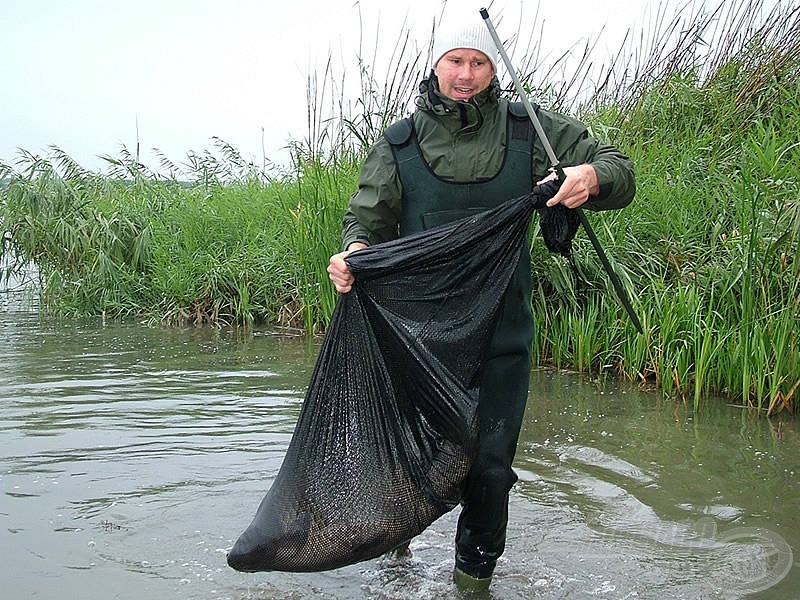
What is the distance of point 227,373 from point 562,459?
9.35 ft

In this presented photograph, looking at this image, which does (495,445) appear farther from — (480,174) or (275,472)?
(275,472)

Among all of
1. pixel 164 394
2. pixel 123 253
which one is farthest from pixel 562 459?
pixel 123 253

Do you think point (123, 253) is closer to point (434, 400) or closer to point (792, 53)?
point (792, 53)

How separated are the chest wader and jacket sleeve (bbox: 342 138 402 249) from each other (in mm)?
31

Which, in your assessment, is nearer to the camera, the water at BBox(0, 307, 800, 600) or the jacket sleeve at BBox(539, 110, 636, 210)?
the jacket sleeve at BBox(539, 110, 636, 210)

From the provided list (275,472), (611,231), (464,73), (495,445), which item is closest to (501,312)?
(495,445)

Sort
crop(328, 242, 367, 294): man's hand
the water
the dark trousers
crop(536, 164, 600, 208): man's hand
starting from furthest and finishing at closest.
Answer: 1. the water
2. the dark trousers
3. crop(328, 242, 367, 294): man's hand
4. crop(536, 164, 600, 208): man's hand

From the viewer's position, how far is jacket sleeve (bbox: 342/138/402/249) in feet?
10.3

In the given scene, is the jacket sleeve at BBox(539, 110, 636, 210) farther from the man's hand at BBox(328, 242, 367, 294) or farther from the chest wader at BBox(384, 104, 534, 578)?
the man's hand at BBox(328, 242, 367, 294)

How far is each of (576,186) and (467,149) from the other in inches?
15.3

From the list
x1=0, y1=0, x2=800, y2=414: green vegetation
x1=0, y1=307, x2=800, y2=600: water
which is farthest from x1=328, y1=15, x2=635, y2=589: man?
x1=0, y1=0, x2=800, y2=414: green vegetation

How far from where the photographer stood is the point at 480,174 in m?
3.12

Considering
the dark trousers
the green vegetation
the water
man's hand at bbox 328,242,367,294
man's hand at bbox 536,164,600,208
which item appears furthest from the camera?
the green vegetation

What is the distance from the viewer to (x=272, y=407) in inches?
232
